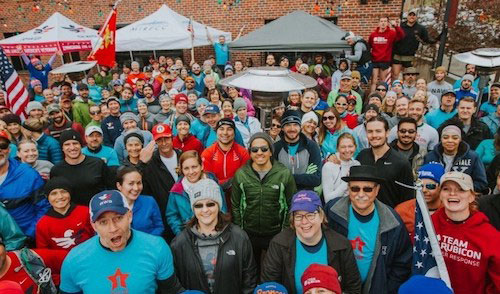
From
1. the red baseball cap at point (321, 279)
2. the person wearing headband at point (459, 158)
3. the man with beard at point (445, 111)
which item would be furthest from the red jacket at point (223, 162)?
the man with beard at point (445, 111)

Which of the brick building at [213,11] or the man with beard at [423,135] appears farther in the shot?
the brick building at [213,11]

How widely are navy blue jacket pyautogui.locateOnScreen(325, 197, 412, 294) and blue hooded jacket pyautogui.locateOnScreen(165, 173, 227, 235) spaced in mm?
1180

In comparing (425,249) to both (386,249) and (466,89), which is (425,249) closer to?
(386,249)

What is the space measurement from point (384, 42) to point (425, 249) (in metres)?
7.97

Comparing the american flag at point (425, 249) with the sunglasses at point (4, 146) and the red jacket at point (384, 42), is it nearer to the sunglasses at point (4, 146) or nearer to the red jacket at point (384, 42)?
the sunglasses at point (4, 146)

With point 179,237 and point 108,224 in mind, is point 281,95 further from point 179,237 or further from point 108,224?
point 108,224

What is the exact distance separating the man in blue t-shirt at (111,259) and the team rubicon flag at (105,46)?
5.82 metres

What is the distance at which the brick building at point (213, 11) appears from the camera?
11445 mm

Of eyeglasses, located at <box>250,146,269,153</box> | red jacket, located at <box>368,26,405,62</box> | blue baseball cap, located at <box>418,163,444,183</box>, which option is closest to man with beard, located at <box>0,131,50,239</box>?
eyeglasses, located at <box>250,146,269,153</box>

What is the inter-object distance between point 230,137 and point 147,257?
1859 mm

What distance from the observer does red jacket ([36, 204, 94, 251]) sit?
3000 mm

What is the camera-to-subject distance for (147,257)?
2.28 meters

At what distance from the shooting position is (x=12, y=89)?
591 cm

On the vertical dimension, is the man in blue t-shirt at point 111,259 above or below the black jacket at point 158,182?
above
